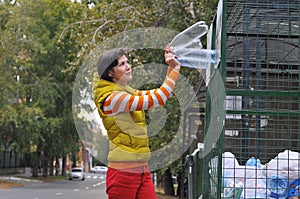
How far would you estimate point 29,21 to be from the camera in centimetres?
3400

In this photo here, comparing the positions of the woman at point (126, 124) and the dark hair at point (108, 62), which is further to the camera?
the dark hair at point (108, 62)

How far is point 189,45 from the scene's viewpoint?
4.69 metres

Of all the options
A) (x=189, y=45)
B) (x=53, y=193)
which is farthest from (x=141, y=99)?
(x=53, y=193)

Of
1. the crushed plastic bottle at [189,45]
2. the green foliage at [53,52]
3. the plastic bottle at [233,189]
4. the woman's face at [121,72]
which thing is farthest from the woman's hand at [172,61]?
the green foliage at [53,52]

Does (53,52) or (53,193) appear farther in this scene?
(53,52)

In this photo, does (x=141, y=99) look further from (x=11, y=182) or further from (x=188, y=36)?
(x=11, y=182)

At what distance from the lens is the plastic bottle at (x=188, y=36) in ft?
15.2

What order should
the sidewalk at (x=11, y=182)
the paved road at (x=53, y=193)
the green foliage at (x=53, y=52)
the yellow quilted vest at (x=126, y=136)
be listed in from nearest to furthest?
the yellow quilted vest at (x=126, y=136), the green foliage at (x=53, y=52), the paved road at (x=53, y=193), the sidewalk at (x=11, y=182)

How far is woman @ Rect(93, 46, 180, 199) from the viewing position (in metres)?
4.18

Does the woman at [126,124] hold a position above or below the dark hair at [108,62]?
below

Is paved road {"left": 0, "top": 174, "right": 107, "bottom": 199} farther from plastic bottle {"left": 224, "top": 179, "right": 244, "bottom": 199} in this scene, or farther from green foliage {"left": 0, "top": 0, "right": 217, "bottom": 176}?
plastic bottle {"left": 224, "top": 179, "right": 244, "bottom": 199}

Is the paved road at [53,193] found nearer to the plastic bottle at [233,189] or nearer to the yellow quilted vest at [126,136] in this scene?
the plastic bottle at [233,189]

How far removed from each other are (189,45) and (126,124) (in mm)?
849

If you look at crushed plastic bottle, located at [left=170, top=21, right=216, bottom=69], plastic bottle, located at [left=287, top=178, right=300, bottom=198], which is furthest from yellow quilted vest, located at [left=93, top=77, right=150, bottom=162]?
plastic bottle, located at [left=287, top=178, right=300, bottom=198]
